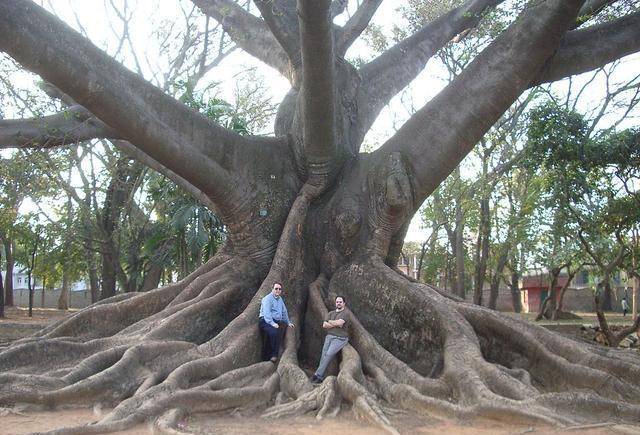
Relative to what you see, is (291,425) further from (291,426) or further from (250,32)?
(250,32)

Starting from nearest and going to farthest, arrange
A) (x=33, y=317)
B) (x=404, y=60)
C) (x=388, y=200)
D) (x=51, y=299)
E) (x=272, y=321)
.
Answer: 1. (x=272, y=321)
2. (x=388, y=200)
3. (x=404, y=60)
4. (x=33, y=317)
5. (x=51, y=299)

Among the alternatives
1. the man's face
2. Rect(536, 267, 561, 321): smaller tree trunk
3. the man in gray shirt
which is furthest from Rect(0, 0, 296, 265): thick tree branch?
Rect(536, 267, 561, 321): smaller tree trunk

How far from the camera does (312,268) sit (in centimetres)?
830

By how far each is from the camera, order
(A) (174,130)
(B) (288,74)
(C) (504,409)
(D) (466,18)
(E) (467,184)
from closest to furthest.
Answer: (C) (504,409) < (A) (174,130) < (B) (288,74) < (D) (466,18) < (E) (467,184)

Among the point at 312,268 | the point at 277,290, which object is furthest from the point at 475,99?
the point at 277,290

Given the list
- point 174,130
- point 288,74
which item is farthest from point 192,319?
point 288,74

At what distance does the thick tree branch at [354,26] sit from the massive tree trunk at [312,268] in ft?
0.08

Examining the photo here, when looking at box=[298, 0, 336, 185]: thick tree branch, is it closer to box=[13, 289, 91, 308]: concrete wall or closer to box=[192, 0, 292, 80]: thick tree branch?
box=[192, 0, 292, 80]: thick tree branch

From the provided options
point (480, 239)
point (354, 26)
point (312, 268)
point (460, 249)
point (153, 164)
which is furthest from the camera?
point (460, 249)

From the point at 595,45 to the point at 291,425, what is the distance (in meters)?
6.50

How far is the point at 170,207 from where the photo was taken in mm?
17859

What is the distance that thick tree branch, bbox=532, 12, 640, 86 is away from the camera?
8.31 m

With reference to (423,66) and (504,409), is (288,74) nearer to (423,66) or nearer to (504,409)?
(423,66)

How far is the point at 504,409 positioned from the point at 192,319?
3.61 metres
